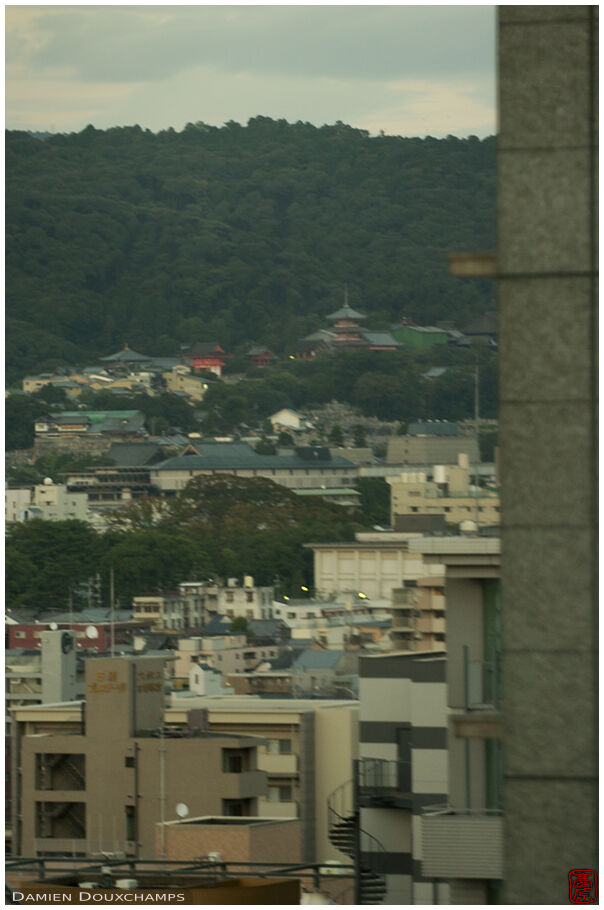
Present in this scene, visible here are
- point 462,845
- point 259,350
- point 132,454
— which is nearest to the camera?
point 462,845

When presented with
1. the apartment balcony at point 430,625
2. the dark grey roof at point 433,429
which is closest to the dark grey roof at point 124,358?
the dark grey roof at point 433,429

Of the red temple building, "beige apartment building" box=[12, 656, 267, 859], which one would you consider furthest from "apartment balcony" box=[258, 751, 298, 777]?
the red temple building

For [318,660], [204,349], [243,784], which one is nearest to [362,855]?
[243,784]

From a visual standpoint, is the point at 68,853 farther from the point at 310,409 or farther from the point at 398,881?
the point at 310,409

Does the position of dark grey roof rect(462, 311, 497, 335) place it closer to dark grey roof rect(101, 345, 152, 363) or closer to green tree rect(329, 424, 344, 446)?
green tree rect(329, 424, 344, 446)

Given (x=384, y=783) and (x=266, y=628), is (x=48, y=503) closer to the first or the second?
(x=266, y=628)

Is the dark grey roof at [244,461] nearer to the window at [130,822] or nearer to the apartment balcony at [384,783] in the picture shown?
the window at [130,822]
